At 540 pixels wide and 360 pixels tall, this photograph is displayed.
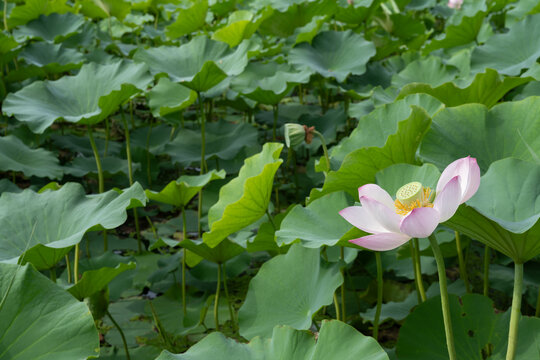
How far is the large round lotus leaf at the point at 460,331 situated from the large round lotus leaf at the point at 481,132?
0.28 metres

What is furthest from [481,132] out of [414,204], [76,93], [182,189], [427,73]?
[76,93]

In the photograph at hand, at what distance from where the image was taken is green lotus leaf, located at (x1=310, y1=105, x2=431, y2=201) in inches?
46.8

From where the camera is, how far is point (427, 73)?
83.6 inches

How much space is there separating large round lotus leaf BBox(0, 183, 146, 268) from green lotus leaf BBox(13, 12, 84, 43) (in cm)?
196

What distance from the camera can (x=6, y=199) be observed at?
58.3 inches

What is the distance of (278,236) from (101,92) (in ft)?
4.21

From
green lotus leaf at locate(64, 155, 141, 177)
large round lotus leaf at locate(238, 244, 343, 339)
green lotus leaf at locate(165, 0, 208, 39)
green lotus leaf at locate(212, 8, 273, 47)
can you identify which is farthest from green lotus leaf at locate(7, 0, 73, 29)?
large round lotus leaf at locate(238, 244, 343, 339)

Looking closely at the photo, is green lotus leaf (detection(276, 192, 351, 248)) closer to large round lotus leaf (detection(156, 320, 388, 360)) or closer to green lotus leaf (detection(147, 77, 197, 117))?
large round lotus leaf (detection(156, 320, 388, 360))

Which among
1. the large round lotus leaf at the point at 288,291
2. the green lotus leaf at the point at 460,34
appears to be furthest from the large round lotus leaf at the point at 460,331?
the green lotus leaf at the point at 460,34

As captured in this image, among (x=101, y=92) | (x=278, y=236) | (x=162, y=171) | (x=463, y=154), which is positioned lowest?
(x=162, y=171)

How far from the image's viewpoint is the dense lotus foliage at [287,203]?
878 millimetres

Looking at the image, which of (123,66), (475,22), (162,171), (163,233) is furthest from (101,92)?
(475,22)

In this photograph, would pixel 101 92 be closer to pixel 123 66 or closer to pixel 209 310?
pixel 123 66

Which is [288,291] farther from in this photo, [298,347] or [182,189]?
[182,189]
